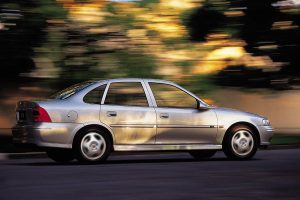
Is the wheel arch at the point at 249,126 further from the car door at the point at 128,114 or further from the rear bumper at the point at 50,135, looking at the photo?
the rear bumper at the point at 50,135

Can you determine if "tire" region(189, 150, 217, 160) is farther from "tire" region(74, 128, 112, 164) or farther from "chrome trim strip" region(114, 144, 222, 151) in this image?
"tire" region(74, 128, 112, 164)

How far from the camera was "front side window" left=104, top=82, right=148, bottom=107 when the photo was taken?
12.6 meters

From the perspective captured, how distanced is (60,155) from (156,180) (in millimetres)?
3795

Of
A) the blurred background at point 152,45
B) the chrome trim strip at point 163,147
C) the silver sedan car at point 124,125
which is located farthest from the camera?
the blurred background at point 152,45

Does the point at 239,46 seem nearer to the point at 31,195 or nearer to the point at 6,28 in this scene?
the point at 6,28

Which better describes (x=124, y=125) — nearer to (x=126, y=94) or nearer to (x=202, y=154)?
(x=126, y=94)

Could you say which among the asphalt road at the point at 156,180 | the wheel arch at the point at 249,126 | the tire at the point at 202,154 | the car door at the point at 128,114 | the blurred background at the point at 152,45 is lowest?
the tire at the point at 202,154

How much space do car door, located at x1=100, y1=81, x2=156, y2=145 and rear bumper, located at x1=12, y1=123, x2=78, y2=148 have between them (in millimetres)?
630

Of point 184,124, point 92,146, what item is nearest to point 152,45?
point 184,124

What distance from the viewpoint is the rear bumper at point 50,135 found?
11.9 metres

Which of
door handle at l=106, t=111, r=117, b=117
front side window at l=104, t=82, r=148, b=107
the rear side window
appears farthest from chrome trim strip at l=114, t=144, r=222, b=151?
the rear side window

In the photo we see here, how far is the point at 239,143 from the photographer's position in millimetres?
13109

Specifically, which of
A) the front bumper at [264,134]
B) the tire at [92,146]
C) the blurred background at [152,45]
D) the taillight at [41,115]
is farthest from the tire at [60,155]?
the blurred background at [152,45]

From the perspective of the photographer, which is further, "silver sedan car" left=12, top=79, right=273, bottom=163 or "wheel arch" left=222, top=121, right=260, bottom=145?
"wheel arch" left=222, top=121, right=260, bottom=145
